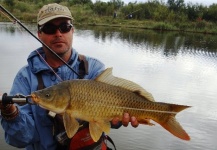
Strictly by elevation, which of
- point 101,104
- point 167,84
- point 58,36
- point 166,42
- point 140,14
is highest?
point 58,36

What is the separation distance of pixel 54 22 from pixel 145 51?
18.1 metres

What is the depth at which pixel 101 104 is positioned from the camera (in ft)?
7.50

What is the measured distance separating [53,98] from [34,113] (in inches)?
23.5

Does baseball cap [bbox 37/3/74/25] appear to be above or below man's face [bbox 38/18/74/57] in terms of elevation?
above

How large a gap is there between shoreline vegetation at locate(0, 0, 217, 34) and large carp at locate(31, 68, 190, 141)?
116ft

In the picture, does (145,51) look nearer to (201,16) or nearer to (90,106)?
(90,106)

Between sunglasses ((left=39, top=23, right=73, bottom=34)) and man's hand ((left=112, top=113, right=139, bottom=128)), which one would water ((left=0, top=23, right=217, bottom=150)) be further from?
man's hand ((left=112, top=113, right=139, bottom=128))

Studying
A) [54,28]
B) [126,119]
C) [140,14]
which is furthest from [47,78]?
[140,14]

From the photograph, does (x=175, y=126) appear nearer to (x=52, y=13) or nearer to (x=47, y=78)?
(x=47, y=78)

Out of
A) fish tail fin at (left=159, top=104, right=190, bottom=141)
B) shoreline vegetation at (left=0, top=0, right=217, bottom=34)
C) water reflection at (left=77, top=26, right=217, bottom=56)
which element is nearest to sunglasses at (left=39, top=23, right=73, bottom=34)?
fish tail fin at (left=159, top=104, right=190, bottom=141)

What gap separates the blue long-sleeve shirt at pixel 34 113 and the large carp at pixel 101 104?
44 cm

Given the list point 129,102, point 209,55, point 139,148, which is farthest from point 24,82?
point 209,55

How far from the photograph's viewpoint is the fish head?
220cm

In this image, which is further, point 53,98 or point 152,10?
point 152,10
